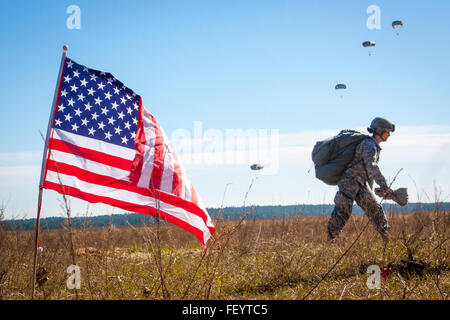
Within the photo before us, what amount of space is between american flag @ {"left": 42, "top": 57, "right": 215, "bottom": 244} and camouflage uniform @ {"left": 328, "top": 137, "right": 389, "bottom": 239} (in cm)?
225

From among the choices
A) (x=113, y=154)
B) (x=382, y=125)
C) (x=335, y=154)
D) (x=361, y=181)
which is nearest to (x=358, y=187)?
(x=361, y=181)

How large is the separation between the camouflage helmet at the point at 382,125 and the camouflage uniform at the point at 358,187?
164mm

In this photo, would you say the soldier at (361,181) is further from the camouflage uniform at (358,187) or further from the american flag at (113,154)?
the american flag at (113,154)

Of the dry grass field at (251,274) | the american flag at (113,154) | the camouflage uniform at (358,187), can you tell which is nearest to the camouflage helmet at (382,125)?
the camouflage uniform at (358,187)

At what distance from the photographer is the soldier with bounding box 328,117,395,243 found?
5.96 metres

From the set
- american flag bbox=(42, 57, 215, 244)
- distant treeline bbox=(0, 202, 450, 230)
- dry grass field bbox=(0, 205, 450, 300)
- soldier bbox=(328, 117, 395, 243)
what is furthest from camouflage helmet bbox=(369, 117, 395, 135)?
american flag bbox=(42, 57, 215, 244)

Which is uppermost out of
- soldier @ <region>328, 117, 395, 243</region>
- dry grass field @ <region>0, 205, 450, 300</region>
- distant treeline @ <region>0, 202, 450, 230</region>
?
soldier @ <region>328, 117, 395, 243</region>

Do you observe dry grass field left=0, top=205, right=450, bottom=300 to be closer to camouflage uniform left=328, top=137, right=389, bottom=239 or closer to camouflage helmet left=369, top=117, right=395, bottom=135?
camouflage uniform left=328, top=137, right=389, bottom=239

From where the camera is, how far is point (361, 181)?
6035 millimetres

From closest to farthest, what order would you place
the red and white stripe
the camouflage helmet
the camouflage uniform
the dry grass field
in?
the dry grass field, the red and white stripe, the camouflage uniform, the camouflage helmet

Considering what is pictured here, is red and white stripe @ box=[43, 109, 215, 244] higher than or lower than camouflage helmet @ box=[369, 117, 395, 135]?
lower

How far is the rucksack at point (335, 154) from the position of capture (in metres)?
6.16
